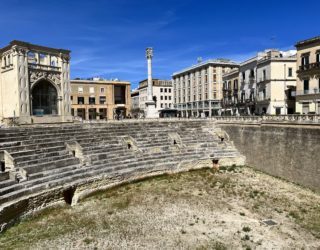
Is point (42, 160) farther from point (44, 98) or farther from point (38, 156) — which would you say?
point (44, 98)

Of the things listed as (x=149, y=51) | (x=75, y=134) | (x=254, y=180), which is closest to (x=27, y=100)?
(x=75, y=134)

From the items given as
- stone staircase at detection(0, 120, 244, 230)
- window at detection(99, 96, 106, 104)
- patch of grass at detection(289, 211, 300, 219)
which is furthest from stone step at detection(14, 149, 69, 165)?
window at detection(99, 96, 106, 104)

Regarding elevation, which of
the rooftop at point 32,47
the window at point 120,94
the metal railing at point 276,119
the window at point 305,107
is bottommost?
the metal railing at point 276,119

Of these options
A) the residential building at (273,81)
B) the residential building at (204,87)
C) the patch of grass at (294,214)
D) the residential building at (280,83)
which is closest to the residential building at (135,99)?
the residential building at (204,87)

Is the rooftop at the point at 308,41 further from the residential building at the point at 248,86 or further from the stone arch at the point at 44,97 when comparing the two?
the stone arch at the point at 44,97

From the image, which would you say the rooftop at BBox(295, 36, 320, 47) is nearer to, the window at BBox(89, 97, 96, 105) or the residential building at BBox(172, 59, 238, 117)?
the residential building at BBox(172, 59, 238, 117)

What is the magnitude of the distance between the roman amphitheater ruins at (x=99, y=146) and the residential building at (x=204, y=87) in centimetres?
3511

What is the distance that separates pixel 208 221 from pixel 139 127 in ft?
50.3

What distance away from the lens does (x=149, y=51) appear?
39.2 metres

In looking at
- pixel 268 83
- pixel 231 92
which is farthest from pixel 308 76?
pixel 231 92

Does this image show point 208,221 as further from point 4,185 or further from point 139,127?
point 139,127

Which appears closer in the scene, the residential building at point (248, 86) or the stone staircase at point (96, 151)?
the stone staircase at point (96, 151)

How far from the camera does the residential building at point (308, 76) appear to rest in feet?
107

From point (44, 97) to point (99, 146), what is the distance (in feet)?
56.4
